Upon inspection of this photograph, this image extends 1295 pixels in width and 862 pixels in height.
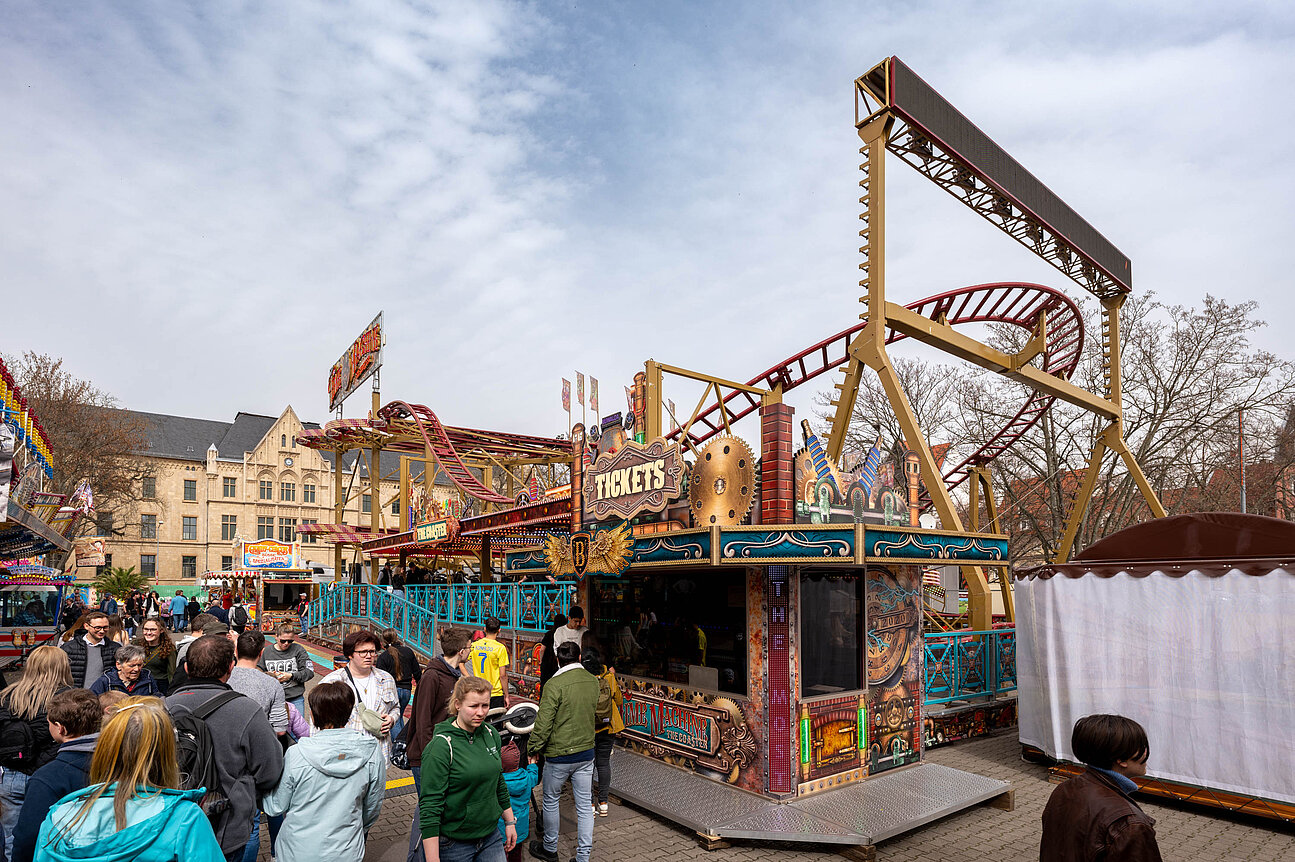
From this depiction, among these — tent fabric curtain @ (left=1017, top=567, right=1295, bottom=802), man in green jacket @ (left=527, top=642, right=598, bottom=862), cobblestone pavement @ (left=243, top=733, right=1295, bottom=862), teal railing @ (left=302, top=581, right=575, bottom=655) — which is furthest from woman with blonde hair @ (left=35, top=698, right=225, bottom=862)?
teal railing @ (left=302, top=581, right=575, bottom=655)

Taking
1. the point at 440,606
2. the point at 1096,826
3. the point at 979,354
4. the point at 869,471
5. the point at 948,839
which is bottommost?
the point at 948,839

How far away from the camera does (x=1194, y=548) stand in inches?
334

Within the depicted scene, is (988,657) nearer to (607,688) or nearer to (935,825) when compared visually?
(935,825)

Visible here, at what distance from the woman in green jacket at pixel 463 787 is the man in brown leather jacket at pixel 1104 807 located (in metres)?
2.49

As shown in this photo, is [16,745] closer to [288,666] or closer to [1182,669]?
[288,666]

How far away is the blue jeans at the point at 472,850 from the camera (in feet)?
12.9

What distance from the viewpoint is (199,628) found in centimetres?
790

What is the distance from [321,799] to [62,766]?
1.03 metres

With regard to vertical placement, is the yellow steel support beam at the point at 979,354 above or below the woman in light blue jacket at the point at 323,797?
above

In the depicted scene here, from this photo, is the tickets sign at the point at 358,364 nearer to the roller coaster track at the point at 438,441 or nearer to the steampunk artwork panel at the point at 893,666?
the roller coaster track at the point at 438,441

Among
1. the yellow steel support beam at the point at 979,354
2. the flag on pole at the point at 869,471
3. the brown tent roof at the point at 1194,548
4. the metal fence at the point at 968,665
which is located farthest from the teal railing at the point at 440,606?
the brown tent roof at the point at 1194,548

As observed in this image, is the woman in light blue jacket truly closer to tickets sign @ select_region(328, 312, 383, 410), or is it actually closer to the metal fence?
the metal fence

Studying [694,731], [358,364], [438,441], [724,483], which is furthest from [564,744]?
[358,364]

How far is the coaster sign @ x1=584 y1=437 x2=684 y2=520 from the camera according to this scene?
820cm
